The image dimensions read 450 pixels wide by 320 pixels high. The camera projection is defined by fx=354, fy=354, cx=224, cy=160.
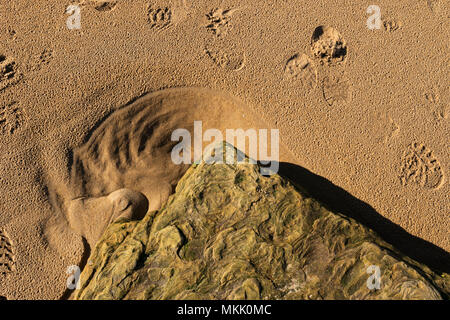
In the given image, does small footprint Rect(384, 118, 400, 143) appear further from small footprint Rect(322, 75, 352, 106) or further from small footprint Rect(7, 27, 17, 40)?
small footprint Rect(7, 27, 17, 40)

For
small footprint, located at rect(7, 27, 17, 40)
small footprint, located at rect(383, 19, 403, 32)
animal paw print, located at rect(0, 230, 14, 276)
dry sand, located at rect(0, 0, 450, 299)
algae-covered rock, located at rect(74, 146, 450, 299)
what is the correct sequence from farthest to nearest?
1. small footprint, located at rect(383, 19, 403, 32)
2. small footprint, located at rect(7, 27, 17, 40)
3. dry sand, located at rect(0, 0, 450, 299)
4. animal paw print, located at rect(0, 230, 14, 276)
5. algae-covered rock, located at rect(74, 146, 450, 299)

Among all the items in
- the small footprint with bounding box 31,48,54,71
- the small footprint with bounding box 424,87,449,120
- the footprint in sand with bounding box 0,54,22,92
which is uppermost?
the small footprint with bounding box 31,48,54,71

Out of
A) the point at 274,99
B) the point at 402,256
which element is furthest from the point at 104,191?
the point at 402,256

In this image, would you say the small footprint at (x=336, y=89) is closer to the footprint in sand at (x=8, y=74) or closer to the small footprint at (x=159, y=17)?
the small footprint at (x=159, y=17)

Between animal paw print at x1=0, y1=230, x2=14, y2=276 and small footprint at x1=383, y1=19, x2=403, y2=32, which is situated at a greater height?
small footprint at x1=383, y1=19, x2=403, y2=32

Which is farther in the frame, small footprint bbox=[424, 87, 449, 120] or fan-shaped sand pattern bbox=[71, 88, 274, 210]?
small footprint bbox=[424, 87, 449, 120]

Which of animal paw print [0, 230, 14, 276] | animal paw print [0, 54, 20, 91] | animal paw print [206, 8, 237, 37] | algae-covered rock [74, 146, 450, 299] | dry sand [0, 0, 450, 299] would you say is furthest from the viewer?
animal paw print [206, 8, 237, 37]

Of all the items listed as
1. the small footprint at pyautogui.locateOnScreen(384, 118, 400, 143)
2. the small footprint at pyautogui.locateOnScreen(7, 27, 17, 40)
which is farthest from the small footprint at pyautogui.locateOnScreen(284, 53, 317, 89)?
the small footprint at pyautogui.locateOnScreen(7, 27, 17, 40)

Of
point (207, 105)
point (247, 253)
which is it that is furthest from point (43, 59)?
point (247, 253)
